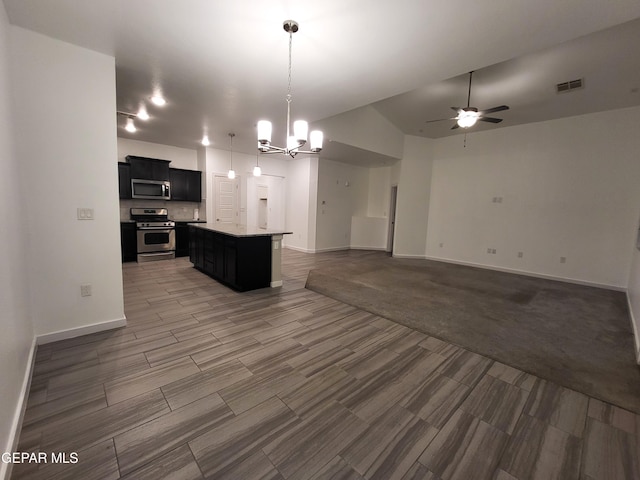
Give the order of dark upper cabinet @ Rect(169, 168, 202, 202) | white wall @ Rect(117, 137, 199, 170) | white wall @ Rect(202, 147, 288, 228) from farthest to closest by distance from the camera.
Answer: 1. white wall @ Rect(202, 147, 288, 228)
2. dark upper cabinet @ Rect(169, 168, 202, 202)
3. white wall @ Rect(117, 137, 199, 170)

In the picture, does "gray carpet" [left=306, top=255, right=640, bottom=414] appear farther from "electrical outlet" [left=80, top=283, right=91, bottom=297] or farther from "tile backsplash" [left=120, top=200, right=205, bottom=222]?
"tile backsplash" [left=120, top=200, right=205, bottom=222]

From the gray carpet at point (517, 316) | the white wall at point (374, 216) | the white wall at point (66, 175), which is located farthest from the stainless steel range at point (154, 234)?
the white wall at point (374, 216)

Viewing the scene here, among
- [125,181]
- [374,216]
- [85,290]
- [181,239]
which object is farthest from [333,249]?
[85,290]

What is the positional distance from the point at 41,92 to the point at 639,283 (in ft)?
22.0

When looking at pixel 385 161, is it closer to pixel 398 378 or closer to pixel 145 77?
pixel 145 77

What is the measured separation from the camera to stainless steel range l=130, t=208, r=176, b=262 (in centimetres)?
579

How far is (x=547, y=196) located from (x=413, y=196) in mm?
2732

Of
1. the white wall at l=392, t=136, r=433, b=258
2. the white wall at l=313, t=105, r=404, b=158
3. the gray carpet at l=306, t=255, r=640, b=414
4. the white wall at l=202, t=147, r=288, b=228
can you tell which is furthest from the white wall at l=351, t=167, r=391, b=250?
the gray carpet at l=306, t=255, r=640, b=414

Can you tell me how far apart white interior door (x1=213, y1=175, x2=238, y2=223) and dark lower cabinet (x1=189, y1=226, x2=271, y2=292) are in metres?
2.62

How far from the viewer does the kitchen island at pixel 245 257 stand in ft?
13.1

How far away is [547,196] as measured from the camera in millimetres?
5355

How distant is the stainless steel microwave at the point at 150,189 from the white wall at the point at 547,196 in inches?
235

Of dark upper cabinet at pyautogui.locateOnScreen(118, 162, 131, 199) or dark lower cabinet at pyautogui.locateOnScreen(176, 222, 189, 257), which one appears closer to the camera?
dark upper cabinet at pyautogui.locateOnScreen(118, 162, 131, 199)

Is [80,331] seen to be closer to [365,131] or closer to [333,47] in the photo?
[333,47]
